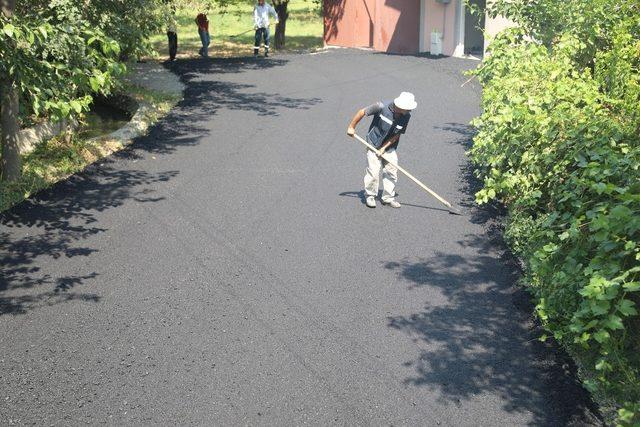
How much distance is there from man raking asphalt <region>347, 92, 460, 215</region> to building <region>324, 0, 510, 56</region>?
39.3ft

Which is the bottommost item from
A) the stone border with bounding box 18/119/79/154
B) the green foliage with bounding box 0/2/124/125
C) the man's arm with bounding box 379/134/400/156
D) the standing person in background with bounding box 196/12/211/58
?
the stone border with bounding box 18/119/79/154

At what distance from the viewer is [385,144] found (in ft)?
29.1

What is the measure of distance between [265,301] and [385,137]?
10.4 feet

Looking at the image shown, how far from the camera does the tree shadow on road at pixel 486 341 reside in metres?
5.16

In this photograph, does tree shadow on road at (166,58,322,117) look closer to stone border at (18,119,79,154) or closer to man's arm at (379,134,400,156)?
stone border at (18,119,79,154)

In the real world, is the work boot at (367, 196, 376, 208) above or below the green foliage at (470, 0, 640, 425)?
below

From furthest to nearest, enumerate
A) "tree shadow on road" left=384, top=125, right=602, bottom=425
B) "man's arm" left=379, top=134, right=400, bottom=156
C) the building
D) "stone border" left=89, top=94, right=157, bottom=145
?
the building, "stone border" left=89, top=94, right=157, bottom=145, "man's arm" left=379, top=134, right=400, bottom=156, "tree shadow on road" left=384, top=125, right=602, bottom=425

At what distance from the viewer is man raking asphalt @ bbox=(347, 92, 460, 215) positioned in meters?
8.66

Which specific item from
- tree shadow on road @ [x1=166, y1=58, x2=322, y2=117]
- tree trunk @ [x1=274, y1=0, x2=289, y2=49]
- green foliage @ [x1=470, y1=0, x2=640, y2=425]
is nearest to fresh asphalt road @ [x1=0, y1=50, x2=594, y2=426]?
green foliage @ [x1=470, y1=0, x2=640, y2=425]

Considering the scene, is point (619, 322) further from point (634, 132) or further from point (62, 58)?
point (62, 58)

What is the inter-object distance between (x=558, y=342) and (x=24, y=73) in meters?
6.39

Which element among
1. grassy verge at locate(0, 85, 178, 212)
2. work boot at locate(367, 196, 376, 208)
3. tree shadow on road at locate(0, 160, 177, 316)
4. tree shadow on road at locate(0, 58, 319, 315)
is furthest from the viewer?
grassy verge at locate(0, 85, 178, 212)

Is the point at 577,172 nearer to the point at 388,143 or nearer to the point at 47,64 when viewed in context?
the point at 388,143

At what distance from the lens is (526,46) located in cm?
1069
